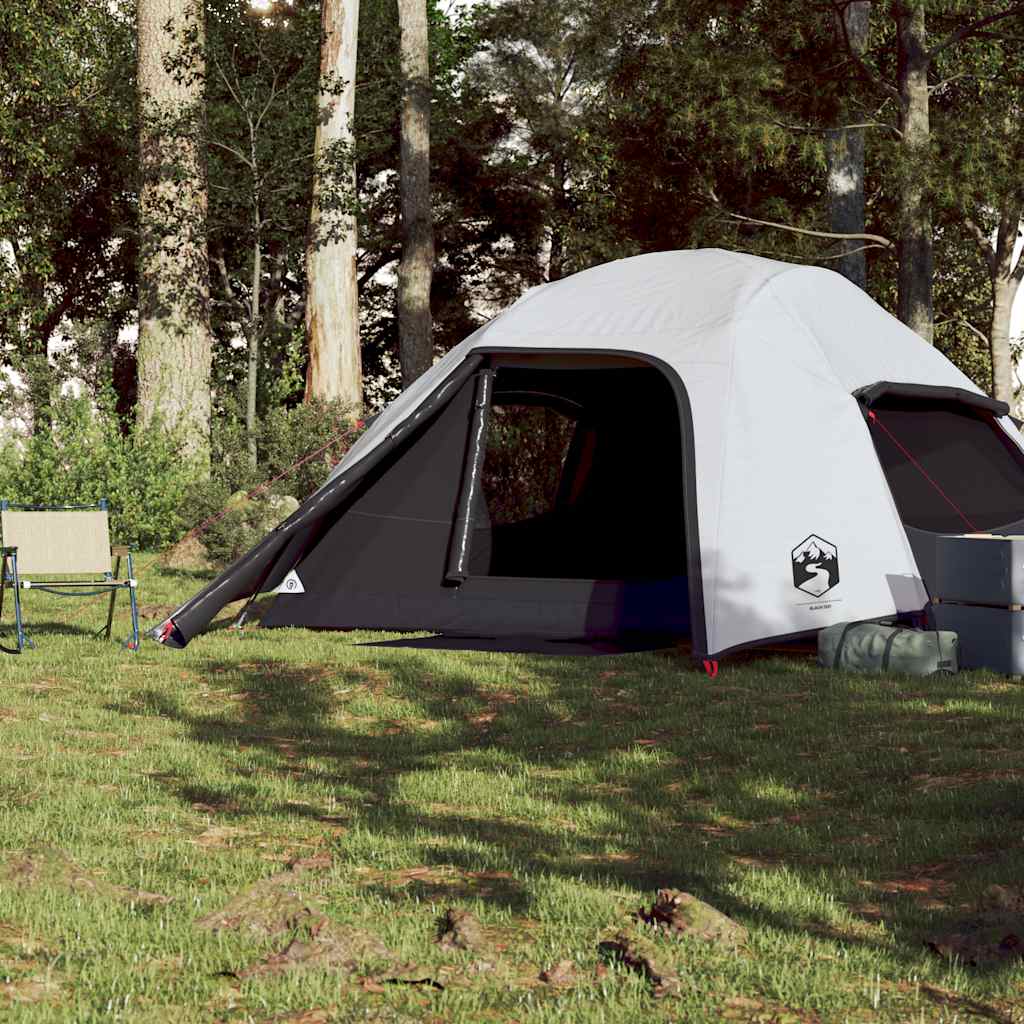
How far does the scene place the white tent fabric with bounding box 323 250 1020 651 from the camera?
8.77 metres

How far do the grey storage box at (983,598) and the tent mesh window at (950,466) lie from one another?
1822mm

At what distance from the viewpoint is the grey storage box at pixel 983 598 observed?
27.1 feet

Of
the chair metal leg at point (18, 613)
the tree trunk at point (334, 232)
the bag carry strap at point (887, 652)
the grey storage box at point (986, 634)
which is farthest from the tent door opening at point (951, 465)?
the tree trunk at point (334, 232)

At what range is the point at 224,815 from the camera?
5.41 metres

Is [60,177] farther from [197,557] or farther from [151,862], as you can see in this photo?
[151,862]

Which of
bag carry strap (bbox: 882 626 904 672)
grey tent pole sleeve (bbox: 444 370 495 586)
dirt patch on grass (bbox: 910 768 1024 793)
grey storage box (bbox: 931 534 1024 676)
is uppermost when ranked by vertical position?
grey tent pole sleeve (bbox: 444 370 495 586)

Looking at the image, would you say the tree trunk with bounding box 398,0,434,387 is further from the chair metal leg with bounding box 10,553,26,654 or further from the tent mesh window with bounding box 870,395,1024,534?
the chair metal leg with bounding box 10,553,26,654

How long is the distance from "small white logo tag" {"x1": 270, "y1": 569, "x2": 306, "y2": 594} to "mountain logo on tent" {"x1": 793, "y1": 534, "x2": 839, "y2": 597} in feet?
10.9

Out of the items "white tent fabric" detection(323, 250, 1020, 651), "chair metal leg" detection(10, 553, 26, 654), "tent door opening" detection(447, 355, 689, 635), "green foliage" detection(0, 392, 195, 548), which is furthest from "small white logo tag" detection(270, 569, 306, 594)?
"green foliage" detection(0, 392, 195, 548)

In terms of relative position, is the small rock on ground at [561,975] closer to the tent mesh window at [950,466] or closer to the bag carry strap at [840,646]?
the bag carry strap at [840,646]

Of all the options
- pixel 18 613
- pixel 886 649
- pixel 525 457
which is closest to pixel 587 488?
pixel 525 457

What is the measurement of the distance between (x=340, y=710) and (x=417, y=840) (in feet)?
8.65

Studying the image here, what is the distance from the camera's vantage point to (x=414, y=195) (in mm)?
22672

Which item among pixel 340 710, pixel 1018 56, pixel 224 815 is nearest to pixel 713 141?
pixel 1018 56
